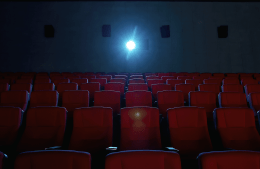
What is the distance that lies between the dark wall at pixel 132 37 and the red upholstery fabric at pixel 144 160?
323 inches

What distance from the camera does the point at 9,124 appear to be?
199cm

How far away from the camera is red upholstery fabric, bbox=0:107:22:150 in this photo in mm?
1945

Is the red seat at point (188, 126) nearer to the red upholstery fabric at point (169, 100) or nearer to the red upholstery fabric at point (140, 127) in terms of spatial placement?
the red upholstery fabric at point (140, 127)

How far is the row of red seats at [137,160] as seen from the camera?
98 cm

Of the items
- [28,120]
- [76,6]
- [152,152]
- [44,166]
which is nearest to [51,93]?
[28,120]

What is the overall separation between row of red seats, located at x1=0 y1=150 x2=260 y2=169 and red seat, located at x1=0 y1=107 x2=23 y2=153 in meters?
1.21

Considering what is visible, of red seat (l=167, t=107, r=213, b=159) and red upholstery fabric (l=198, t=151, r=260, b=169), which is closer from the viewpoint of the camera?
red upholstery fabric (l=198, t=151, r=260, b=169)

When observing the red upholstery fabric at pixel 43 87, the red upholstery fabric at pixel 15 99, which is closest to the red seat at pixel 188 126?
the red upholstery fabric at pixel 15 99

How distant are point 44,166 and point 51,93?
7.32 feet

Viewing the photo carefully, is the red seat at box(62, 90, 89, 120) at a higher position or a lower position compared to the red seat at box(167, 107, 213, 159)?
higher

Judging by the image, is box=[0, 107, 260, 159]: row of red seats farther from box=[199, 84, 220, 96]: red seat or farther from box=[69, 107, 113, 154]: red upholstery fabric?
box=[199, 84, 220, 96]: red seat

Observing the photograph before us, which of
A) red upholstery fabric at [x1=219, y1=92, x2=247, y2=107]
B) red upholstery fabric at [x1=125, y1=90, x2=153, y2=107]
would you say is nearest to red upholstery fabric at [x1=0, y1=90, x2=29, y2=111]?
Answer: red upholstery fabric at [x1=125, y1=90, x2=153, y2=107]

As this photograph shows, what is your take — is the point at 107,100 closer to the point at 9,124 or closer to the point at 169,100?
the point at 169,100

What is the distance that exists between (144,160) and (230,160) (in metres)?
0.50
